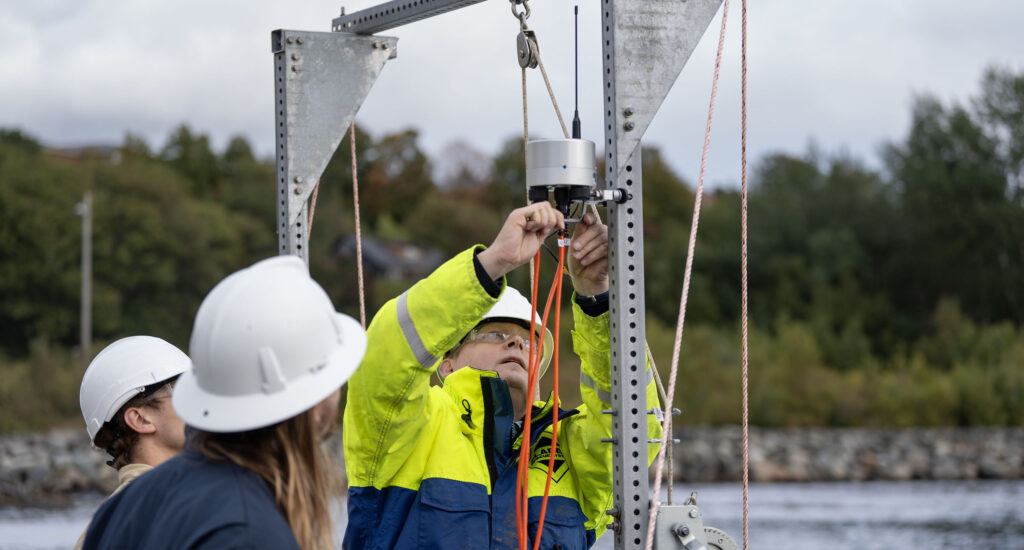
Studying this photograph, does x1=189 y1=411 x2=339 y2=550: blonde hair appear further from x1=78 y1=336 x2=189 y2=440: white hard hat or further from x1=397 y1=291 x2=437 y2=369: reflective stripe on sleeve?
x1=78 y1=336 x2=189 y2=440: white hard hat

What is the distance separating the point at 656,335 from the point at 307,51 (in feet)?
114

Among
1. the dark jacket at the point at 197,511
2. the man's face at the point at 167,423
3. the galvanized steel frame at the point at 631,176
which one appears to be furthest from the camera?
the man's face at the point at 167,423

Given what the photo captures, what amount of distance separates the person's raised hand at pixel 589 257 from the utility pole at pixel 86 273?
38056 mm

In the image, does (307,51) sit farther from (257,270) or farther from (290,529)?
(290,529)

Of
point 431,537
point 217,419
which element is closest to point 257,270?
point 217,419

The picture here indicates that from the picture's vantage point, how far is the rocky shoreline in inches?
1237

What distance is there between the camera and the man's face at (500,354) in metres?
4.09

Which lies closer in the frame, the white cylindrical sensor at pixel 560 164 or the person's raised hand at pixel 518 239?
the person's raised hand at pixel 518 239

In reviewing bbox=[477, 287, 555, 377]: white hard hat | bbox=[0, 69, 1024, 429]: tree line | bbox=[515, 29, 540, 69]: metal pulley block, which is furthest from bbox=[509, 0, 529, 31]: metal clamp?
bbox=[0, 69, 1024, 429]: tree line

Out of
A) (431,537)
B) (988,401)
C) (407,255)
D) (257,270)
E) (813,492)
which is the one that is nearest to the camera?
(257,270)

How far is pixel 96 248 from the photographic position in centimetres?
4531

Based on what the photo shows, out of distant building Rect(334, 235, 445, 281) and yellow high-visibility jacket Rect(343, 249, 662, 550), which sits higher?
distant building Rect(334, 235, 445, 281)

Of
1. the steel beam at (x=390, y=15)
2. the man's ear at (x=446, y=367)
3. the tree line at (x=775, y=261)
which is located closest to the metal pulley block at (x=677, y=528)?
the man's ear at (x=446, y=367)

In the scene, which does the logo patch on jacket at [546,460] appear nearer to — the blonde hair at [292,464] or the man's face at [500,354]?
the man's face at [500,354]
